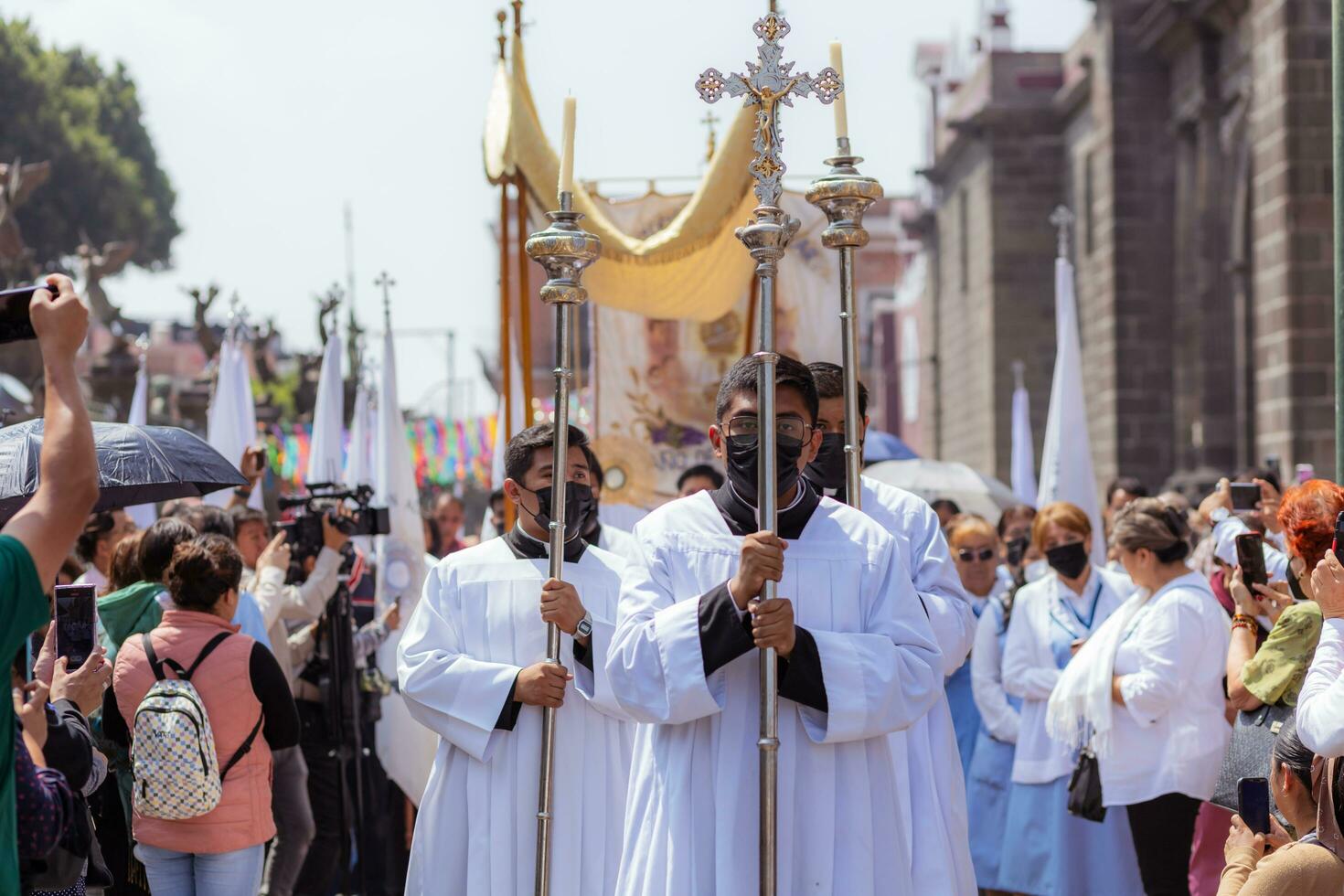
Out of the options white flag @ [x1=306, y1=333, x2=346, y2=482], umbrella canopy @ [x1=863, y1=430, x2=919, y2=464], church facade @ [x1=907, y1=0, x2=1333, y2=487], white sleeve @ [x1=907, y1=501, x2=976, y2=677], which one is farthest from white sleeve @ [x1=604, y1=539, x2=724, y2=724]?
church facade @ [x1=907, y1=0, x2=1333, y2=487]

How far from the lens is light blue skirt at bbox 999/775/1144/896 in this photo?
25.3 ft

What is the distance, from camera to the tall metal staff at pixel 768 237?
4211 mm

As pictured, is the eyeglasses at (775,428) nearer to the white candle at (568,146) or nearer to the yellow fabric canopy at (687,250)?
the white candle at (568,146)

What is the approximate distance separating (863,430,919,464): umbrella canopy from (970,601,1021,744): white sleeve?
16.9ft

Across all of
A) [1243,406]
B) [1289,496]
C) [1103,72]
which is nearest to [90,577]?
[1289,496]

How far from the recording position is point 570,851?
18.5 feet

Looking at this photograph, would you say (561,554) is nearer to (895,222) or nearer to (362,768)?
(362,768)

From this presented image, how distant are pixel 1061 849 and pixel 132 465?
4233 millimetres

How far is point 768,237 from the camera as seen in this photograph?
4.46 meters

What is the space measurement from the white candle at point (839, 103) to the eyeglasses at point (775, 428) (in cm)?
94

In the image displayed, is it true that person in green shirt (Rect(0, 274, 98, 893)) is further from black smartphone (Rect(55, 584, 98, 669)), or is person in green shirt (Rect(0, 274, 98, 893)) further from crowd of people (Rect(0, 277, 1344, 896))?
black smartphone (Rect(55, 584, 98, 669))

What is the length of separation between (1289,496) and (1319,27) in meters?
12.4

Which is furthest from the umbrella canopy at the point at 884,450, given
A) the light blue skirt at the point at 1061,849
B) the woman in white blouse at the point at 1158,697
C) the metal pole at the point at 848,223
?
the metal pole at the point at 848,223

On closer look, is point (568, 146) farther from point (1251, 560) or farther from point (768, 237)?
point (1251, 560)
